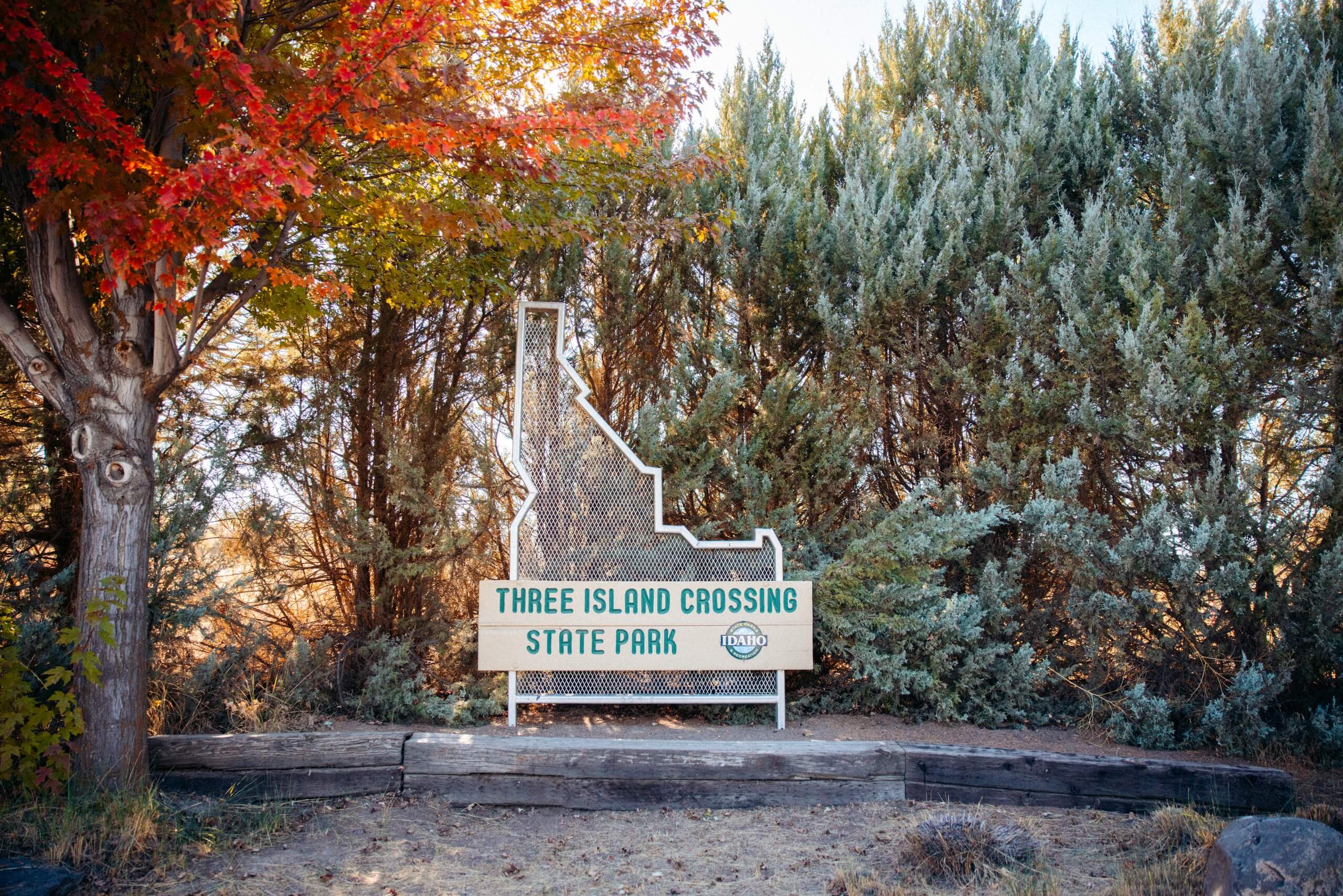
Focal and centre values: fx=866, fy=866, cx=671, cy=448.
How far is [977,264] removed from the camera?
7.54 m

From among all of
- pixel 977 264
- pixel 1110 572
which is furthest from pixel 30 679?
pixel 977 264

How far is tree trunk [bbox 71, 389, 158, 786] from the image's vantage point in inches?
183

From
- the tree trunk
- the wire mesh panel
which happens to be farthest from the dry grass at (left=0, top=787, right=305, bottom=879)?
the wire mesh panel

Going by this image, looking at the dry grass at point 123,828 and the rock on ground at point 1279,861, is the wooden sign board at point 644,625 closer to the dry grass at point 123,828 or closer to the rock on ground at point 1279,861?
the dry grass at point 123,828

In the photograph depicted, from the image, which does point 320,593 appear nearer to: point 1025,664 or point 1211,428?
point 1025,664

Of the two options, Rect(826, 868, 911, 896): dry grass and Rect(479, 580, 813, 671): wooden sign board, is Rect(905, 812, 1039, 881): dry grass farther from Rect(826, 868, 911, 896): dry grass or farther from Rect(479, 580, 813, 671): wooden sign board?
Rect(479, 580, 813, 671): wooden sign board

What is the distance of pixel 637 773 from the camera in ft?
16.6

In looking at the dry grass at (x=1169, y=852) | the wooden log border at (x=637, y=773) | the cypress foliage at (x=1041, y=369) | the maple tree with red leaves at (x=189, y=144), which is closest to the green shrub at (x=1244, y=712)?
the cypress foliage at (x=1041, y=369)

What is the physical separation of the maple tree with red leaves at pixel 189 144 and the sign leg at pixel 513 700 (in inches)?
86.1

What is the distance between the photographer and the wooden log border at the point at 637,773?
4.98m

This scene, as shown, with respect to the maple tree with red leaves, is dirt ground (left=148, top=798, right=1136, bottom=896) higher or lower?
lower

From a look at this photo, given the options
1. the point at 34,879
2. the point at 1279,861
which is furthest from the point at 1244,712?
the point at 34,879

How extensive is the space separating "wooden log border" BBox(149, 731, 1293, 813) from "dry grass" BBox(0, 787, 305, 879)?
1.05ft

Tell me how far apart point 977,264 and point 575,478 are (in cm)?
401
